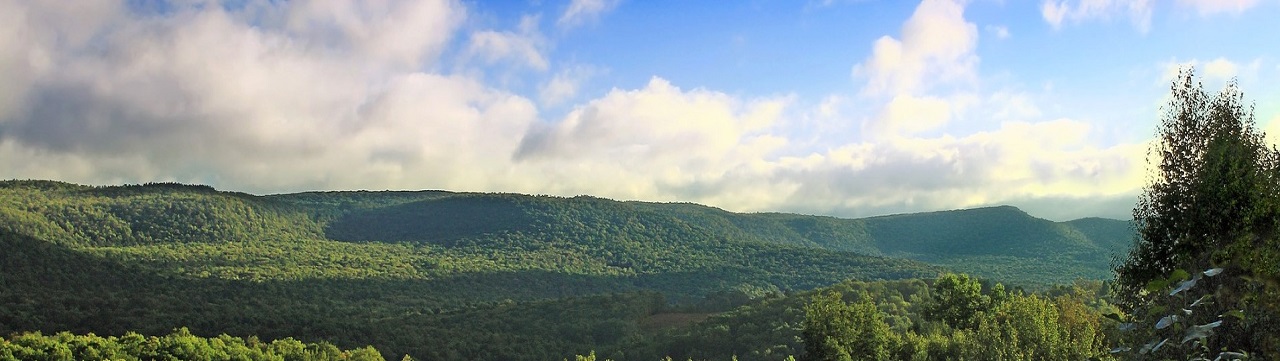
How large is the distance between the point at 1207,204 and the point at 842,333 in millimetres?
31202

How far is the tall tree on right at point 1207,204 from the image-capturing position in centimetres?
1645

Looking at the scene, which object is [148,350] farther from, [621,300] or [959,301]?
[621,300]

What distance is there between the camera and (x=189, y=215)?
7864 inches

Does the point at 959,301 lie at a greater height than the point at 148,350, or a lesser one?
greater

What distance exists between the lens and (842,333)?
1882 inches

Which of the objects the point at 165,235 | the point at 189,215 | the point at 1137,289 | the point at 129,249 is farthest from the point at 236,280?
the point at 1137,289

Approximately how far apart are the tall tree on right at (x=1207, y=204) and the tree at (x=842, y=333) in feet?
90.5

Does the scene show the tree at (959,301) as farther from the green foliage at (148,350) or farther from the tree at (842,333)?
the green foliage at (148,350)

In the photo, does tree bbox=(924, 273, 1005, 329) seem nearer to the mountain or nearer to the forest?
the forest

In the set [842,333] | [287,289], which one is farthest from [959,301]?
[287,289]

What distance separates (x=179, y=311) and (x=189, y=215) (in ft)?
371

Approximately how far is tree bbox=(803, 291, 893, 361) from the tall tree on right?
2757 centimetres

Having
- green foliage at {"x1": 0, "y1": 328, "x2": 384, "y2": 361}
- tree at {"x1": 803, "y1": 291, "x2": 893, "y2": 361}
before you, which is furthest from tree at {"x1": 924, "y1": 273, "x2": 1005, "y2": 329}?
green foliage at {"x1": 0, "y1": 328, "x2": 384, "y2": 361}

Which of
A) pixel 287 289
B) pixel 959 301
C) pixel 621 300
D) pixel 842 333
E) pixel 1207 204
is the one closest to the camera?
pixel 1207 204
